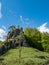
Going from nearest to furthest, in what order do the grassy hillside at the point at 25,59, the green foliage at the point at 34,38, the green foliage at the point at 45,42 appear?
the grassy hillside at the point at 25,59
the green foliage at the point at 45,42
the green foliage at the point at 34,38

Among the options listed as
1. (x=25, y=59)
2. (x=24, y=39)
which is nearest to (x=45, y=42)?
(x=24, y=39)

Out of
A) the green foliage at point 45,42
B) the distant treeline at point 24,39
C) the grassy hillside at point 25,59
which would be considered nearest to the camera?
the grassy hillside at point 25,59

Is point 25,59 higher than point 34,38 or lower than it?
lower

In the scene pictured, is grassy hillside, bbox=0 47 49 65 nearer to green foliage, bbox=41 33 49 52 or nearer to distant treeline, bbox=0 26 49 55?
distant treeline, bbox=0 26 49 55

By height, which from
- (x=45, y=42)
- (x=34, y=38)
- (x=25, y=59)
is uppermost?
(x=34, y=38)

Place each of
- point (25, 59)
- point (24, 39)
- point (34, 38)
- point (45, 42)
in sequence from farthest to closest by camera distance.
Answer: point (34, 38)
point (45, 42)
point (24, 39)
point (25, 59)

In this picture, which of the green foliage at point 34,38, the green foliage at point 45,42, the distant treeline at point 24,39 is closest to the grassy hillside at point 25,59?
the distant treeline at point 24,39

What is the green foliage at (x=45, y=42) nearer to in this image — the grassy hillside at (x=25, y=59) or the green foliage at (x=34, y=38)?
the green foliage at (x=34, y=38)

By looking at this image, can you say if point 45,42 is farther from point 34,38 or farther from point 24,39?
point 24,39

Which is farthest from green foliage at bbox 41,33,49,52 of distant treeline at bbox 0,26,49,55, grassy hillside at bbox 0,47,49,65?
grassy hillside at bbox 0,47,49,65

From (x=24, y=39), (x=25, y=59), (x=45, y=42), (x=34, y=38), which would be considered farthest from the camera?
(x=34, y=38)

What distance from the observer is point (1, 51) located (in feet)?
164

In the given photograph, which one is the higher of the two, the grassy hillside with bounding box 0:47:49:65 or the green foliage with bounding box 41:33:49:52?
the green foliage with bounding box 41:33:49:52

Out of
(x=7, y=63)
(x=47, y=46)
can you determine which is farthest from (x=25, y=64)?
(x=47, y=46)
